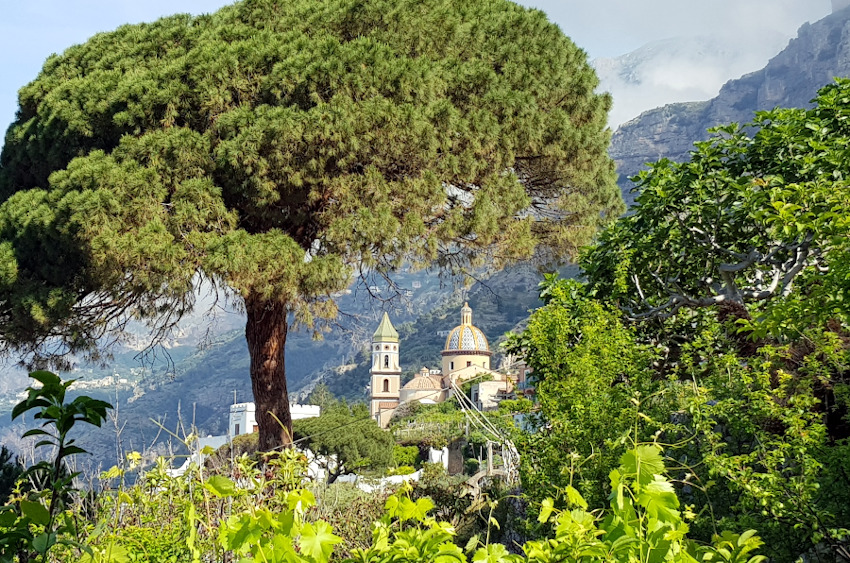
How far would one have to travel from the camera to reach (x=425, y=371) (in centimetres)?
Result: 6359

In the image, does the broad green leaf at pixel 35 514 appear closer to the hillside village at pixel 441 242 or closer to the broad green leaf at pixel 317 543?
the broad green leaf at pixel 317 543

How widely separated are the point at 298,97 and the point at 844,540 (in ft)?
20.1

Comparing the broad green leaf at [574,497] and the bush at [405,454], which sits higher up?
the broad green leaf at [574,497]

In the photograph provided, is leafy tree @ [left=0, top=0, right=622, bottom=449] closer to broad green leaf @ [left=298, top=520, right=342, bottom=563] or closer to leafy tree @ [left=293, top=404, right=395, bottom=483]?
broad green leaf @ [left=298, top=520, right=342, bottom=563]

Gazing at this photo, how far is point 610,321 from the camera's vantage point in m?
5.60

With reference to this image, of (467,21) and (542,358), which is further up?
(467,21)

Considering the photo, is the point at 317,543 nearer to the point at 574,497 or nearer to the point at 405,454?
the point at 574,497

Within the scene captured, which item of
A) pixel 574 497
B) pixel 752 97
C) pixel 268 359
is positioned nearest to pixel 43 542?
pixel 574 497

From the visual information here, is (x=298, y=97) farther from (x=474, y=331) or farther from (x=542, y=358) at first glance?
(x=474, y=331)

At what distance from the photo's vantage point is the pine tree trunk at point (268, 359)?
8125 millimetres

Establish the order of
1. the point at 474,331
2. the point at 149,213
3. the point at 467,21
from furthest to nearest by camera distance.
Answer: the point at 474,331 → the point at 467,21 → the point at 149,213

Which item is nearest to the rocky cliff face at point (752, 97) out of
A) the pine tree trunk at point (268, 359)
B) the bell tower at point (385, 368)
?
the bell tower at point (385, 368)

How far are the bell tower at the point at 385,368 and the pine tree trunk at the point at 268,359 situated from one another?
55.7 m

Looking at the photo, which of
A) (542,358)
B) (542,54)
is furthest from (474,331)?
(542,358)
